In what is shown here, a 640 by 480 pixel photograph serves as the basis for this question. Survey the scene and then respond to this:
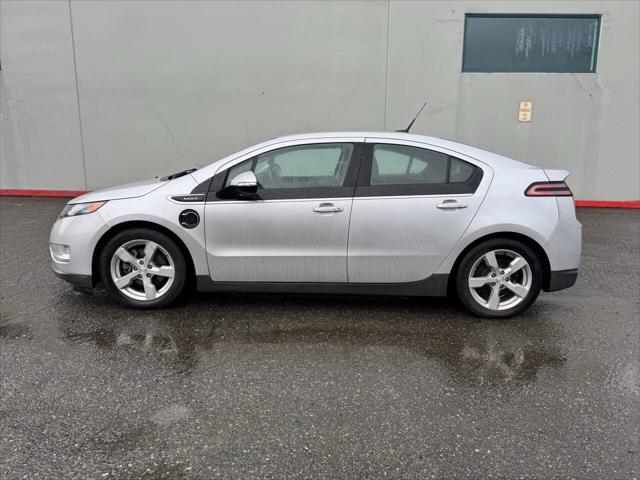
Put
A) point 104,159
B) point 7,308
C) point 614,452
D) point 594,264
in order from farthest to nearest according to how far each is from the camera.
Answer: point 104,159 → point 594,264 → point 7,308 → point 614,452

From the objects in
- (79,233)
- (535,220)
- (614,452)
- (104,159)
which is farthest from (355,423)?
(104,159)

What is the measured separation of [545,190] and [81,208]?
3937mm

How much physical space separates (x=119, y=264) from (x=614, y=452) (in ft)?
12.7

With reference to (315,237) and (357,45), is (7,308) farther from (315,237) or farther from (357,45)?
(357,45)

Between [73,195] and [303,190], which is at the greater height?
[303,190]

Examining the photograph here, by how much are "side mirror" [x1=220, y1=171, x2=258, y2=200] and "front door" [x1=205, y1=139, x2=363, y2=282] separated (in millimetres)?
43

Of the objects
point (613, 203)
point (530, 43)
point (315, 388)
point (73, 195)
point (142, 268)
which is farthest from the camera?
point (73, 195)

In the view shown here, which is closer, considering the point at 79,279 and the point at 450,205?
the point at 450,205

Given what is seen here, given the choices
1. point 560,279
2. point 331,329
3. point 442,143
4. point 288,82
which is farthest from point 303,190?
point 288,82

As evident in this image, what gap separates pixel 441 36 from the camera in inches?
379

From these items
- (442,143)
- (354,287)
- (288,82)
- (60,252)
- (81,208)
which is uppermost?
(288,82)

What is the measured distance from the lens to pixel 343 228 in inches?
178

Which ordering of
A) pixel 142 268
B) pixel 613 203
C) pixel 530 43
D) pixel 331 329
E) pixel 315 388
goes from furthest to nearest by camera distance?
pixel 613 203 → pixel 530 43 → pixel 142 268 → pixel 331 329 → pixel 315 388

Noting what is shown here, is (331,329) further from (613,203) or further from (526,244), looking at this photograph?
(613,203)
